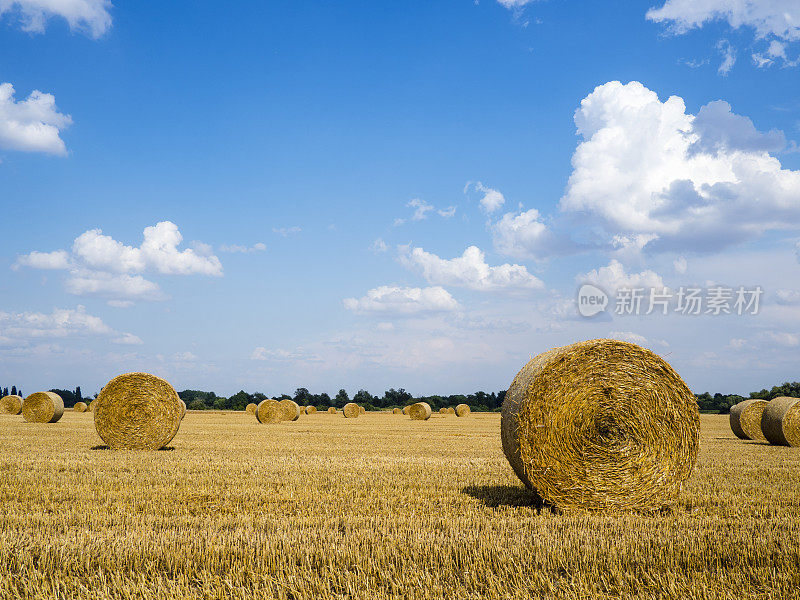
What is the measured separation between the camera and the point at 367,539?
5.49 m

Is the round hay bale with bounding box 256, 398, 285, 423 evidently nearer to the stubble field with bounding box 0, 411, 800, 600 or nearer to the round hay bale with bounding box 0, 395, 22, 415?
the round hay bale with bounding box 0, 395, 22, 415

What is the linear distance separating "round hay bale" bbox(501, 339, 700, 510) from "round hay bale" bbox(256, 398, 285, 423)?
1020 inches

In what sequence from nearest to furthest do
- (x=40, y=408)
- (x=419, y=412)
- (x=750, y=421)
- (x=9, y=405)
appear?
(x=750, y=421) → (x=40, y=408) → (x=9, y=405) → (x=419, y=412)

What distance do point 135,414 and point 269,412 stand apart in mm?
17640

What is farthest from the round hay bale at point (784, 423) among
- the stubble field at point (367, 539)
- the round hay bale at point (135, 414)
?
the round hay bale at point (135, 414)

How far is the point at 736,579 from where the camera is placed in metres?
4.72

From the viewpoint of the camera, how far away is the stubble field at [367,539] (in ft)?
15.0

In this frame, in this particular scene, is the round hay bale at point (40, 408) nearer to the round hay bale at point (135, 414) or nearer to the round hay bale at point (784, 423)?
the round hay bale at point (135, 414)

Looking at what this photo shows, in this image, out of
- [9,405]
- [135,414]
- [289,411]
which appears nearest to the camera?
[135,414]

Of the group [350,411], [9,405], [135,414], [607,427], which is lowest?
[350,411]

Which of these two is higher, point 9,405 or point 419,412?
point 9,405

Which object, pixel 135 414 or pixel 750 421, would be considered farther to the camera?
pixel 750 421

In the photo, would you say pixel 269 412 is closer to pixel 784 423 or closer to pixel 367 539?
pixel 784 423

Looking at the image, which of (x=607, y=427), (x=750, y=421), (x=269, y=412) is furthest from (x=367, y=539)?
(x=269, y=412)
